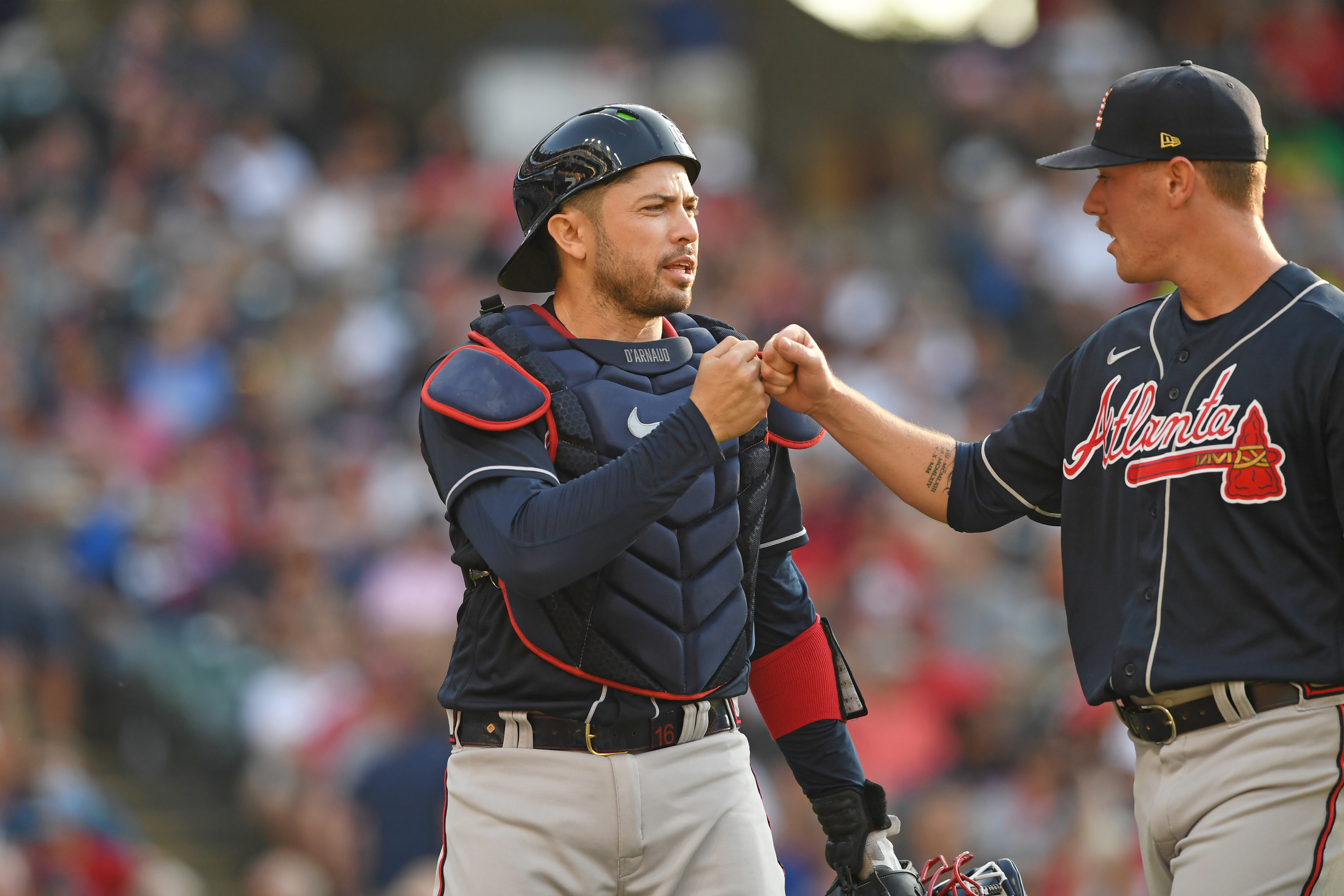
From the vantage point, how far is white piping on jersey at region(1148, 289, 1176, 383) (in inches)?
119

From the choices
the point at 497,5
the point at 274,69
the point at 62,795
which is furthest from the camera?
the point at 497,5

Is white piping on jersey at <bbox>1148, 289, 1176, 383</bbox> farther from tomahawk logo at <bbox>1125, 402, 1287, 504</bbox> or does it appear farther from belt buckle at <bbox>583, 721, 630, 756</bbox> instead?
belt buckle at <bbox>583, 721, 630, 756</bbox>

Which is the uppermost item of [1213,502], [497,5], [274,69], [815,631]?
[497,5]

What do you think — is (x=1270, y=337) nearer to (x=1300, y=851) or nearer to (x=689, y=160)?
(x=1300, y=851)

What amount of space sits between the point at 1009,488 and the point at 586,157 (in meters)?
1.16

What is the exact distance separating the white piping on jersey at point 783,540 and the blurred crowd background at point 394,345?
121 inches

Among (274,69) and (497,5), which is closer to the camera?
(274,69)

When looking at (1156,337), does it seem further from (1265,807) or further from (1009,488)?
(1265,807)

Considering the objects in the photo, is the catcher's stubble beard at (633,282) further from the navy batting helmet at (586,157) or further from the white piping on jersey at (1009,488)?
the white piping on jersey at (1009,488)

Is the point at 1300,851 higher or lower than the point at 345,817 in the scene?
higher

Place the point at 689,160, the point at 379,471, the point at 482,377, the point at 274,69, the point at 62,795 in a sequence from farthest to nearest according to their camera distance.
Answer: the point at 274,69 → the point at 379,471 → the point at 62,795 → the point at 689,160 → the point at 482,377

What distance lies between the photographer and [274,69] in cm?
1106

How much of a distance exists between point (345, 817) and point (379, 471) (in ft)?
8.13

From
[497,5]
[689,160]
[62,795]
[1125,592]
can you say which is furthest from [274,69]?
[1125,592]
